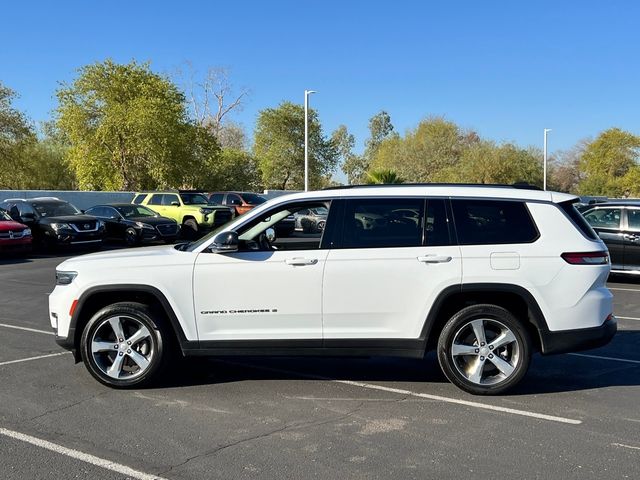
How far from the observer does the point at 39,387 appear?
18.7 feet

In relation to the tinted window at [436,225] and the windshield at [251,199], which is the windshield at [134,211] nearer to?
the windshield at [251,199]

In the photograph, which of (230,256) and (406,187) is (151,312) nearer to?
(230,256)

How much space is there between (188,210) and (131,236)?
322 centimetres

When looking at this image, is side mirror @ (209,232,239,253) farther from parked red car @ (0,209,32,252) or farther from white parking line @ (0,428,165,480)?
parked red car @ (0,209,32,252)

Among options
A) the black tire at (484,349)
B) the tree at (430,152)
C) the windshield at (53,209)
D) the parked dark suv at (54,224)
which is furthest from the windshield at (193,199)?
the tree at (430,152)

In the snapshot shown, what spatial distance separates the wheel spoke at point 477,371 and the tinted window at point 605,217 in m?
8.42

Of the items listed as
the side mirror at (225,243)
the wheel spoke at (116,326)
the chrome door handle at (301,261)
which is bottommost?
the wheel spoke at (116,326)

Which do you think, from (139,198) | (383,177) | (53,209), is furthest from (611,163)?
(53,209)

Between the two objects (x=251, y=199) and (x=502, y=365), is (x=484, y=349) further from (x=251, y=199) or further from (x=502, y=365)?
(x=251, y=199)

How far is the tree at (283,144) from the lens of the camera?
55.0 m

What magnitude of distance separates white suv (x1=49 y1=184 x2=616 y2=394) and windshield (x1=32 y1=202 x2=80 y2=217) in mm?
15295

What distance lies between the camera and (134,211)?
22375 millimetres

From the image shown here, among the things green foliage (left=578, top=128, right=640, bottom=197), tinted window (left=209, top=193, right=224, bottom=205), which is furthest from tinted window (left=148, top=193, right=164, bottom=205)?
green foliage (left=578, top=128, right=640, bottom=197)

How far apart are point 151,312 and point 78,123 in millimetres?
30780
